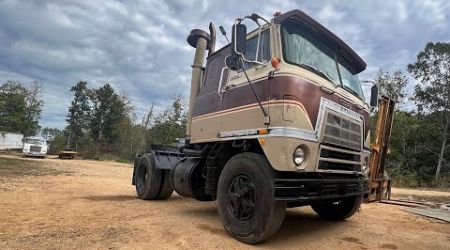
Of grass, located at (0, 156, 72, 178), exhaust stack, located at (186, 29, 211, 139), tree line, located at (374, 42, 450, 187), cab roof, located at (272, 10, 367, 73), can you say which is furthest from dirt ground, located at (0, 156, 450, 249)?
tree line, located at (374, 42, 450, 187)

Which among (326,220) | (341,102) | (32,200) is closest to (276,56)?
(341,102)

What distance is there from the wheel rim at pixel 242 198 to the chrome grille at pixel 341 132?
119 centimetres

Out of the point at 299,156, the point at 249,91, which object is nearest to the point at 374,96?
the point at 249,91

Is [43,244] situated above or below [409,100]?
below

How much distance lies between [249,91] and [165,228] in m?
2.44

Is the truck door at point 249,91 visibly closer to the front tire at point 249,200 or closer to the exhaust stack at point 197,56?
the front tire at point 249,200

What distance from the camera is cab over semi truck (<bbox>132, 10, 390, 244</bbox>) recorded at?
4660 millimetres

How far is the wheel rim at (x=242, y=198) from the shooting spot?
4.91 m

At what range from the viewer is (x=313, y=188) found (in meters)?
4.85

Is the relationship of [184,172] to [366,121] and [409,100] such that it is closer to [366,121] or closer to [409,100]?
[366,121]

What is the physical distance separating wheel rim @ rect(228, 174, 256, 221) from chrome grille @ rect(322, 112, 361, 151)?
1.19 m

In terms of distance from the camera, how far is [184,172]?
6781 mm

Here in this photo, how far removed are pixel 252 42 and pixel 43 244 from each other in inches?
158

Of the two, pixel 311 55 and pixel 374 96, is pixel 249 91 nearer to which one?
pixel 311 55
